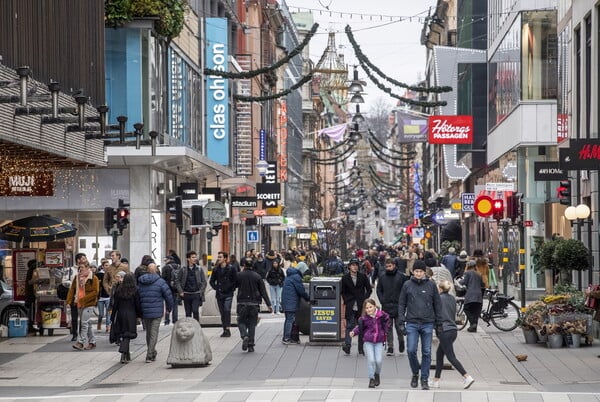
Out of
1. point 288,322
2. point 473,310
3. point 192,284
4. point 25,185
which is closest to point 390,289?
point 288,322

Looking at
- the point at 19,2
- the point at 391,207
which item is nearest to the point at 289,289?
the point at 19,2

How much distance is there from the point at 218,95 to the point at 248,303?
30461mm

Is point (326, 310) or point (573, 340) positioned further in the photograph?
point (326, 310)

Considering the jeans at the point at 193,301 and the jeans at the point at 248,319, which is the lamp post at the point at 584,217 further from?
the jeans at the point at 193,301

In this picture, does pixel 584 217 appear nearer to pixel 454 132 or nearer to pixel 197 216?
pixel 197 216

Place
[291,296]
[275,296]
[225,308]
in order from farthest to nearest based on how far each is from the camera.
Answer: [275,296] < [225,308] < [291,296]

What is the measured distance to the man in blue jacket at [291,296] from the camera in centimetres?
2577

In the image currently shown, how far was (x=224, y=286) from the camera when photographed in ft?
89.9

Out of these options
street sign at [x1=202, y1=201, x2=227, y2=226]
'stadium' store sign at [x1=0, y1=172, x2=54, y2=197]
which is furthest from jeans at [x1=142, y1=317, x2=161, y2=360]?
street sign at [x1=202, y1=201, x2=227, y2=226]

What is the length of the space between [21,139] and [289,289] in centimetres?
620

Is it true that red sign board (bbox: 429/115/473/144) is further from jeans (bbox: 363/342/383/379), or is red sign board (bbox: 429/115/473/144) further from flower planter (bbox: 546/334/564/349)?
jeans (bbox: 363/342/383/379)

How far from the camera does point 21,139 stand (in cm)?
2262

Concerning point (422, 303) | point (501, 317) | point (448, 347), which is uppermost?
point (422, 303)

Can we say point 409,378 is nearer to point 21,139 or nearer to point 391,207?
point 21,139
